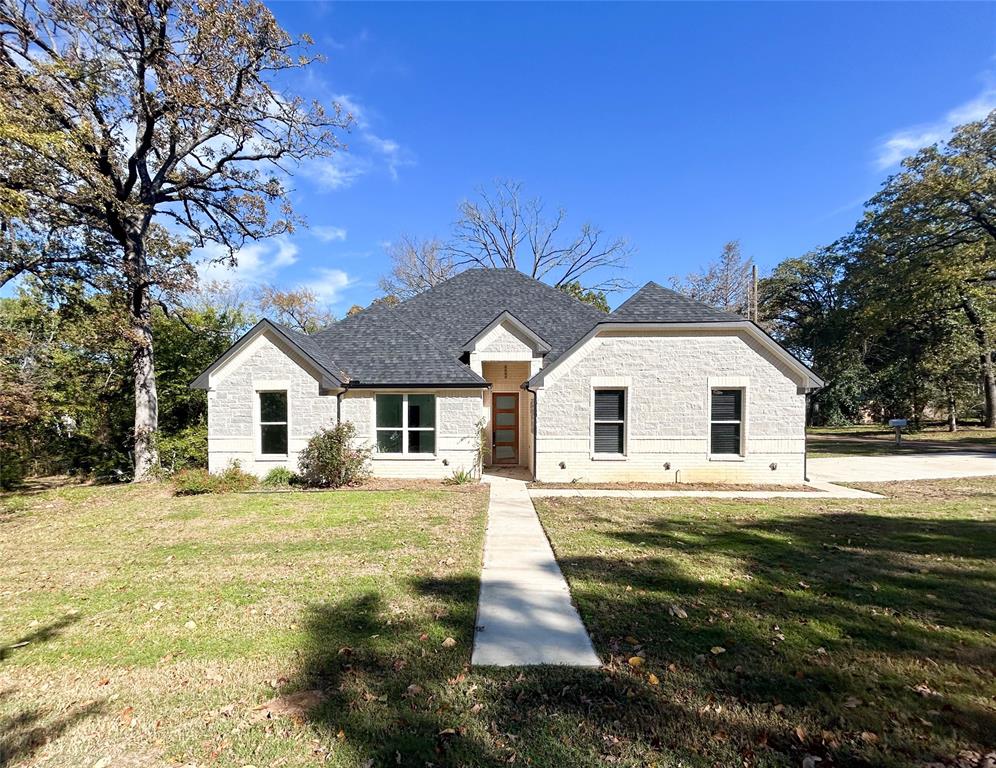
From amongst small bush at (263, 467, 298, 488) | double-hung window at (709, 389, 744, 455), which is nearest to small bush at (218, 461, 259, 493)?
small bush at (263, 467, 298, 488)

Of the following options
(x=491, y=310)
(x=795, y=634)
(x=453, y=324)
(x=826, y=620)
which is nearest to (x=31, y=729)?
(x=795, y=634)

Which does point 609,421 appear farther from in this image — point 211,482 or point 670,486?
point 211,482

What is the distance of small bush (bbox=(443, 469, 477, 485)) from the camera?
12.5m

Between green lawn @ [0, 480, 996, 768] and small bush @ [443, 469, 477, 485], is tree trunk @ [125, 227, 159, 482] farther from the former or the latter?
small bush @ [443, 469, 477, 485]

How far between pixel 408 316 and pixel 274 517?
9.82 meters

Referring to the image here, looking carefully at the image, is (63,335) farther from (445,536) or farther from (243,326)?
(445,536)

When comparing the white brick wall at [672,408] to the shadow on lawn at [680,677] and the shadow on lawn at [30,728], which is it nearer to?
the shadow on lawn at [680,677]

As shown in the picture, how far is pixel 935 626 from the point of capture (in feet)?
14.2

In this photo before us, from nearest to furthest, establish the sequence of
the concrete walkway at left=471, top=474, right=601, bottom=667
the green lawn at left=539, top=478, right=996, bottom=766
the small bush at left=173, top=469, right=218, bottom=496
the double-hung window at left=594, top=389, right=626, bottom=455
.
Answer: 1. the green lawn at left=539, top=478, right=996, bottom=766
2. the concrete walkway at left=471, top=474, right=601, bottom=667
3. the small bush at left=173, top=469, right=218, bottom=496
4. the double-hung window at left=594, top=389, right=626, bottom=455

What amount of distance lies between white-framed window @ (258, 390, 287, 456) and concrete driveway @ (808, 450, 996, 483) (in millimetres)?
16025

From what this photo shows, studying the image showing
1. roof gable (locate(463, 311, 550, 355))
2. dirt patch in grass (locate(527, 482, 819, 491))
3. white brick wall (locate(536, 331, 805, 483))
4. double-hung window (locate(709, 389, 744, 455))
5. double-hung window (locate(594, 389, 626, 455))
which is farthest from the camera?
roof gable (locate(463, 311, 550, 355))

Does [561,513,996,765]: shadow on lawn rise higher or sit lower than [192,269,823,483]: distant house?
lower

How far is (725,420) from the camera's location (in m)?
12.4

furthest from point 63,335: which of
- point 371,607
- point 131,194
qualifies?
point 371,607
